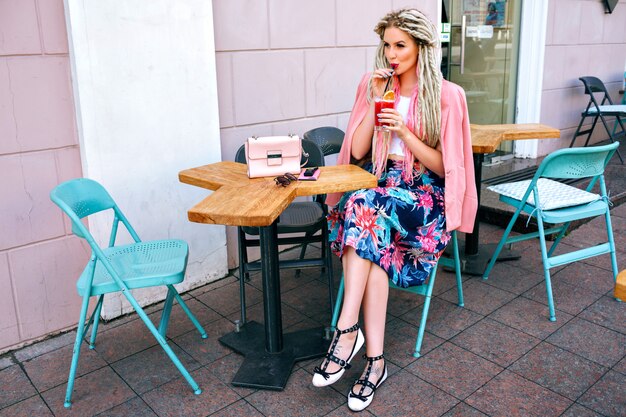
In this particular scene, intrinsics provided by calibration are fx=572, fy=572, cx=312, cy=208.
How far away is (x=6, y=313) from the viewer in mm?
2785

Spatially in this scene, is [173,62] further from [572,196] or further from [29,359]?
[572,196]

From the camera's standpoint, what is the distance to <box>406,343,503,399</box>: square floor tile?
8.07 feet

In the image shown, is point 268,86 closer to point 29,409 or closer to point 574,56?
point 29,409

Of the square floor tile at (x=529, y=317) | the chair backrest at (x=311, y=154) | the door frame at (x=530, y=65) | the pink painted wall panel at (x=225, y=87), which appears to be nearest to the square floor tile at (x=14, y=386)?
the chair backrest at (x=311, y=154)

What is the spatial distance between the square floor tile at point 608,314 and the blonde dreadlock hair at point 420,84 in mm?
1263

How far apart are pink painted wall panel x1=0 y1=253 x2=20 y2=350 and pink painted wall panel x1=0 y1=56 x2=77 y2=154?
564 millimetres

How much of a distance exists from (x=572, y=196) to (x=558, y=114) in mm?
3580

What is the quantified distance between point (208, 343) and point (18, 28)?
5.68 feet

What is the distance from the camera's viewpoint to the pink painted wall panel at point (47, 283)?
9.23 ft

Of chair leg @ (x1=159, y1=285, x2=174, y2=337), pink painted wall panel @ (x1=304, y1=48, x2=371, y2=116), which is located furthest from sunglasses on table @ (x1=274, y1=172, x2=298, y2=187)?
pink painted wall panel @ (x1=304, y1=48, x2=371, y2=116)

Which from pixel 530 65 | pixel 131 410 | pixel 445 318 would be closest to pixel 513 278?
pixel 445 318

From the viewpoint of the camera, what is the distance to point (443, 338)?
2.85m

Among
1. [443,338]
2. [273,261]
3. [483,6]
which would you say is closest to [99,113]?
[273,261]

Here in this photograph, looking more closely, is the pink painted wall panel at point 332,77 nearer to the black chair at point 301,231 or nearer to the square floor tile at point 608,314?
the black chair at point 301,231
